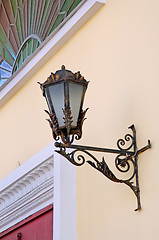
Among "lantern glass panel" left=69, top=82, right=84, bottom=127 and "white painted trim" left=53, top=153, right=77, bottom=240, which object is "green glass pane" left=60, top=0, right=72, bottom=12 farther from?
"lantern glass panel" left=69, top=82, right=84, bottom=127

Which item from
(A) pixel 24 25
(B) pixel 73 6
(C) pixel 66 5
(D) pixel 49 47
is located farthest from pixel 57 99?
(A) pixel 24 25

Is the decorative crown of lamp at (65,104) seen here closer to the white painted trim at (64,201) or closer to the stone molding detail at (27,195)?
the white painted trim at (64,201)

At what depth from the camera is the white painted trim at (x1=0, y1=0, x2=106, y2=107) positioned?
3711mm

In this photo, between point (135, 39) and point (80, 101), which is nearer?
point (80, 101)

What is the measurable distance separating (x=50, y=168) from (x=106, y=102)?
2.23 feet

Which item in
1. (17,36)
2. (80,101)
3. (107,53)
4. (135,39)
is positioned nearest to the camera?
(80,101)

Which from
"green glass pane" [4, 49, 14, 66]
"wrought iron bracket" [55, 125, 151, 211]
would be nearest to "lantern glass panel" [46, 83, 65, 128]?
"wrought iron bracket" [55, 125, 151, 211]

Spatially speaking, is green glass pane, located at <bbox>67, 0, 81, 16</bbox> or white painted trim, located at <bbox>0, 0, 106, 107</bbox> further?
green glass pane, located at <bbox>67, 0, 81, 16</bbox>

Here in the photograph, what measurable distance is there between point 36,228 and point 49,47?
1278mm

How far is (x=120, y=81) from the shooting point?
3.26m

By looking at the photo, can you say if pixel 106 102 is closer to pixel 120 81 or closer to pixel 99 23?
pixel 120 81

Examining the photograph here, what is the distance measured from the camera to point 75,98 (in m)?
2.87

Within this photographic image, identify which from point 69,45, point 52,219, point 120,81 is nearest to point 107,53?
point 120,81

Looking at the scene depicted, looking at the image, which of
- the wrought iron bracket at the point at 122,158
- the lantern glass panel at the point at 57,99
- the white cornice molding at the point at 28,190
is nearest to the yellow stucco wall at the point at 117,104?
the wrought iron bracket at the point at 122,158
